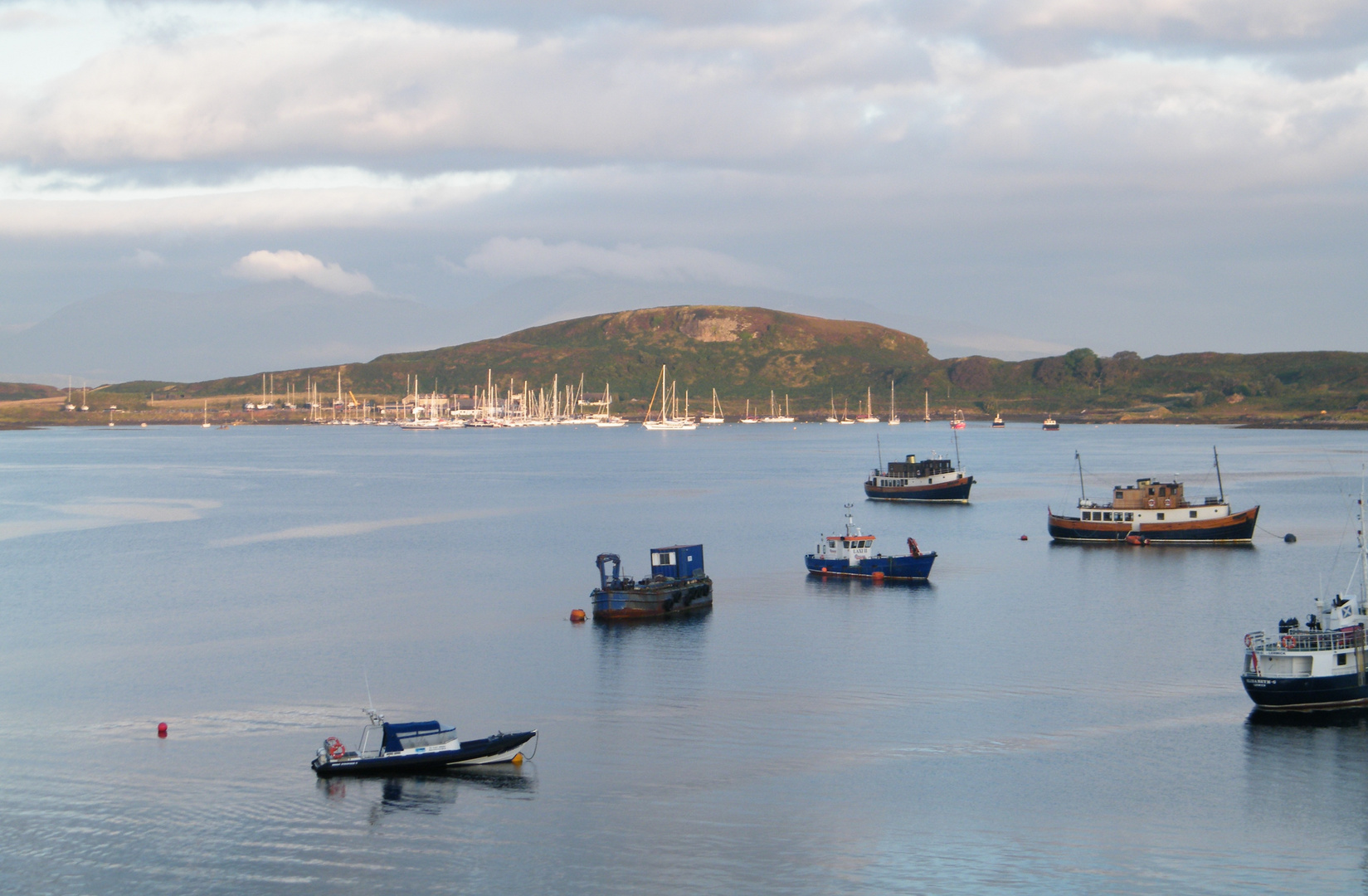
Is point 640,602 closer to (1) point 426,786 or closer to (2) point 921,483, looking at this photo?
(1) point 426,786

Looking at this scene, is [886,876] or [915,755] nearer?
[886,876]

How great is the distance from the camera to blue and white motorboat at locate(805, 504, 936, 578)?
238 ft

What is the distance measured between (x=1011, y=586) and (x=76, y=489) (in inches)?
4563

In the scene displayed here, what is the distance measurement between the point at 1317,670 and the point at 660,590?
28.9m

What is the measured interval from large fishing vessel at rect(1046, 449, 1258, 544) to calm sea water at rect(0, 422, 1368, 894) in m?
2.43

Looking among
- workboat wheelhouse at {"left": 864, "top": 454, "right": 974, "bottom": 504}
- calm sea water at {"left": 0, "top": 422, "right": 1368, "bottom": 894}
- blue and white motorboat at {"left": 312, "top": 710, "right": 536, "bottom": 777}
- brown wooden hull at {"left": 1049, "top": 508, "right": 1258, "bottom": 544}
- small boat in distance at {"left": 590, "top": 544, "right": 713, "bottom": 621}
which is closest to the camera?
calm sea water at {"left": 0, "top": 422, "right": 1368, "bottom": 894}

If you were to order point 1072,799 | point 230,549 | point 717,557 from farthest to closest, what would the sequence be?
point 230,549 < point 717,557 < point 1072,799

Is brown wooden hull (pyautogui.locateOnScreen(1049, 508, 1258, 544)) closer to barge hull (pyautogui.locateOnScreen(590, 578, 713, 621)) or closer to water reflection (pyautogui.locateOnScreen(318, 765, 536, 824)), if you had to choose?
barge hull (pyautogui.locateOnScreen(590, 578, 713, 621))

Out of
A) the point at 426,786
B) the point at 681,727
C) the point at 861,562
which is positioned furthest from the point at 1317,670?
the point at 861,562

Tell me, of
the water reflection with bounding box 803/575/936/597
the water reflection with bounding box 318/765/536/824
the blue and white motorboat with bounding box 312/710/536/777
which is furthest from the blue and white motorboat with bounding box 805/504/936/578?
the water reflection with bounding box 318/765/536/824

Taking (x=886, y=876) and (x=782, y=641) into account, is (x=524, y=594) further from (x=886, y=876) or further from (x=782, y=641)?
(x=886, y=876)

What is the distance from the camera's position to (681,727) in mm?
41344

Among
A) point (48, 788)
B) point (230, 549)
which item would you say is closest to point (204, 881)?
point (48, 788)

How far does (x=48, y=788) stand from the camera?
35500 millimetres
